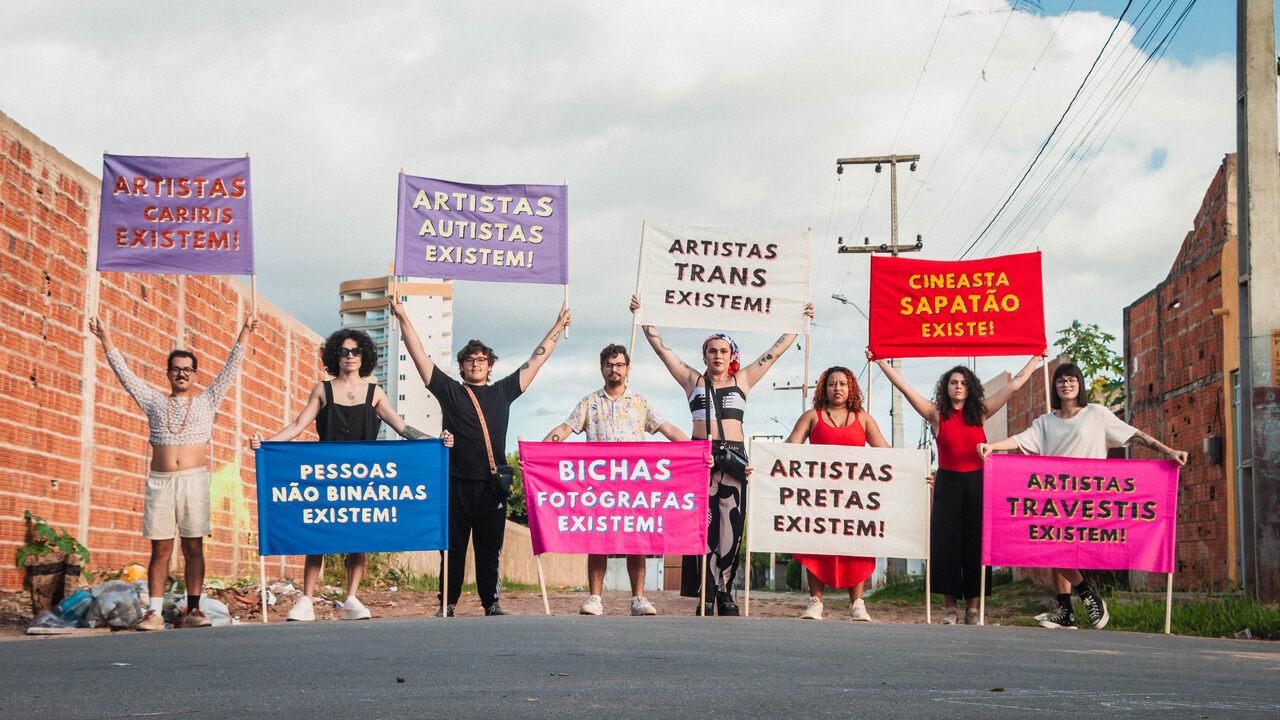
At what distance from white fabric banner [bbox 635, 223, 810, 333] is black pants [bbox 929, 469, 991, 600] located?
6.03 ft

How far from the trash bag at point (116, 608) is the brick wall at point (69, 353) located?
113cm

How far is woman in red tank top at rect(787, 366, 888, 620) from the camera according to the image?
11102mm

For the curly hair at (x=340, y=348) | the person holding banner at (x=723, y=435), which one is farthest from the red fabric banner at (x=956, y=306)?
the curly hair at (x=340, y=348)

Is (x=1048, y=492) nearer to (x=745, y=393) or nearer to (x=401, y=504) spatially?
(x=745, y=393)

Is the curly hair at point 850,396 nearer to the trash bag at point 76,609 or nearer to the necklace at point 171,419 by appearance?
the necklace at point 171,419

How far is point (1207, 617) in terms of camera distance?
11250 mm

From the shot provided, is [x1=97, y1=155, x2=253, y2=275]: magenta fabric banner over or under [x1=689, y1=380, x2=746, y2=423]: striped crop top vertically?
over

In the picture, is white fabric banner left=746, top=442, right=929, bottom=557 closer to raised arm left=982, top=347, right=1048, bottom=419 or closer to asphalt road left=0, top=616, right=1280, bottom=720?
raised arm left=982, top=347, right=1048, bottom=419

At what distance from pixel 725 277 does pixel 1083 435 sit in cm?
309

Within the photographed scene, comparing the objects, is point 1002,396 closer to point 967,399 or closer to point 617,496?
point 967,399

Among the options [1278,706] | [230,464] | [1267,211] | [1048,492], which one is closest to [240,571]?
[230,464]

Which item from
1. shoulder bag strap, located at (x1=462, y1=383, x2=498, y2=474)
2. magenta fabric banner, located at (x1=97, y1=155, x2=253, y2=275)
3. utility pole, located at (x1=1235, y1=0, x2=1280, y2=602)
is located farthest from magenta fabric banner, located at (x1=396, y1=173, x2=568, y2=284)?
utility pole, located at (x1=1235, y1=0, x2=1280, y2=602)

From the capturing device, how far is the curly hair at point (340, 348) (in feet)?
33.7

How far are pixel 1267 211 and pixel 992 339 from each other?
2.52 metres
